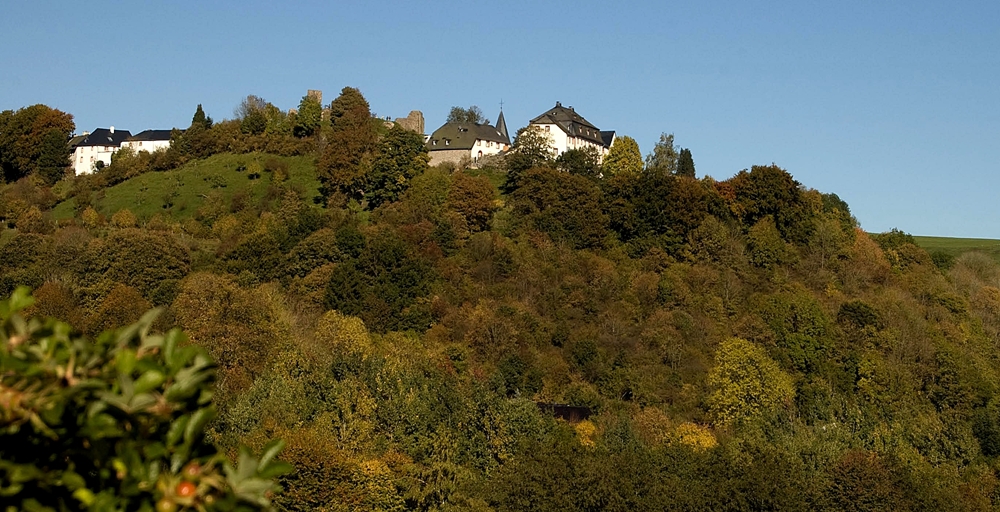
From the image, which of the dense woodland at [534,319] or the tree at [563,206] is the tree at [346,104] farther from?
the tree at [563,206]

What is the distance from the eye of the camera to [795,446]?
173ft

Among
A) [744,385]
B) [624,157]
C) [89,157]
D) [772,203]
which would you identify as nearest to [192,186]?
[89,157]

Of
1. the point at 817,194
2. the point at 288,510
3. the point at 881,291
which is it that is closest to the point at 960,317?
the point at 881,291

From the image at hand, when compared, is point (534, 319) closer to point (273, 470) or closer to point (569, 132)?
point (569, 132)

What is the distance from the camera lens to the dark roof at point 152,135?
11286 centimetres

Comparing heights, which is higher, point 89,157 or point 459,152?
point 459,152

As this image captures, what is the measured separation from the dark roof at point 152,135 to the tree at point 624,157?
4286 cm

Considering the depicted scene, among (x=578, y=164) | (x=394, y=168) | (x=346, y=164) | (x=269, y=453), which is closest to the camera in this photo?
(x=269, y=453)

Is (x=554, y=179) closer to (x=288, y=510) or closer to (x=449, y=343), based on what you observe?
(x=449, y=343)

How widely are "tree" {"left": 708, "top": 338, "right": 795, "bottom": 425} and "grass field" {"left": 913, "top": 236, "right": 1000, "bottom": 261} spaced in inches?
2447

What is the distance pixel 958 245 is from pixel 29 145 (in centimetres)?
9279

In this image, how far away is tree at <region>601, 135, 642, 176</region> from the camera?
93.8 meters

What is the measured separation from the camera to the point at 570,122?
335 ft

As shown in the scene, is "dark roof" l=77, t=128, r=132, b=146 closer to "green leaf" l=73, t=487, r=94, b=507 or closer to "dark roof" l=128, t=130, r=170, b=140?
"dark roof" l=128, t=130, r=170, b=140
